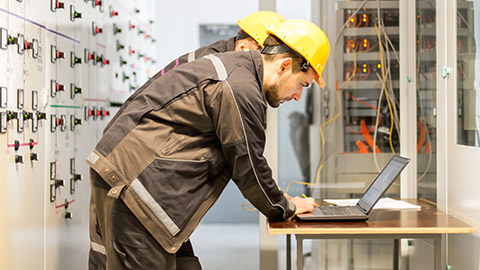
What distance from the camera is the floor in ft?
14.7

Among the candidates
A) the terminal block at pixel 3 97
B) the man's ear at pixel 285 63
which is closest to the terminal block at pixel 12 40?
the terminal block at pixel 3 97

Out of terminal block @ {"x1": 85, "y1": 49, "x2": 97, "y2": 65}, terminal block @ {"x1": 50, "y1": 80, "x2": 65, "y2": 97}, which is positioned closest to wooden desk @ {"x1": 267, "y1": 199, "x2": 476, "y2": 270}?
terminal block @ {"x1": 50, "y1": 80, "x2": 65, "y2": 97}

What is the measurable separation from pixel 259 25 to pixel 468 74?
3.42ft

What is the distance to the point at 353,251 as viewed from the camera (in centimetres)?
358

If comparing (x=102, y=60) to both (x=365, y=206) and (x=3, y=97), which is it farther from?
(x=365, y=206)

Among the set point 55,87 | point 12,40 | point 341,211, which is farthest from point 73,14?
point 341,211

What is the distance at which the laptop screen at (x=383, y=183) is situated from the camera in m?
2.24

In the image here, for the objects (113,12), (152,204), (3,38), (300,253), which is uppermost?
(113,12)

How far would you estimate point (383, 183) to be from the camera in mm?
2295

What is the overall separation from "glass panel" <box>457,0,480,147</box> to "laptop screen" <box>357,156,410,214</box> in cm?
30

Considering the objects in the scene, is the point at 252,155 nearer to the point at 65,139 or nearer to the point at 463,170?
the point at 463,170

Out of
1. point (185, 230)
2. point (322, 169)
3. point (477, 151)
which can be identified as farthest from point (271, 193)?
point (322, 169)

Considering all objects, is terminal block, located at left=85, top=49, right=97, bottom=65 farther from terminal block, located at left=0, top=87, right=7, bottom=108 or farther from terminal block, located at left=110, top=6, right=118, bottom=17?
terminal block, located at left=0, top=87, right=7, bottom=108

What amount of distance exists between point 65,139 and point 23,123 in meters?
0.60
